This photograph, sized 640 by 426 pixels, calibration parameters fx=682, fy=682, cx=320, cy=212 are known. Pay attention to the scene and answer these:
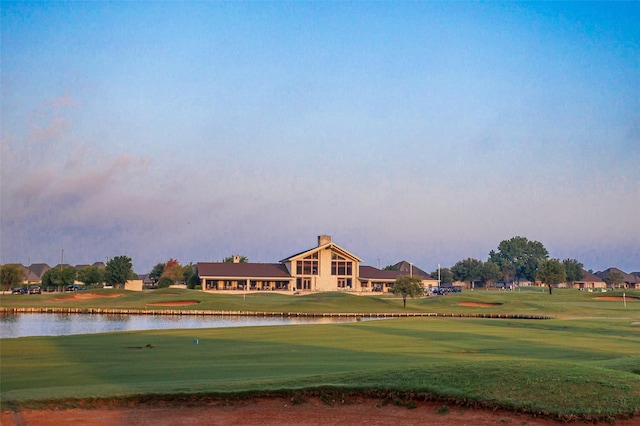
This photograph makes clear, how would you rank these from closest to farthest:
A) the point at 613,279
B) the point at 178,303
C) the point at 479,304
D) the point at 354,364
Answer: the point at 354,364
the point at 178,303
the point at 479,304
the point at 613,279

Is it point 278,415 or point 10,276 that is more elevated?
point 10,276

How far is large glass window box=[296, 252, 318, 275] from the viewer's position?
112 metres

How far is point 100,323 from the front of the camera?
193ft

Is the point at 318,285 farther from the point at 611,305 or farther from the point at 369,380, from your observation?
the point at 369,380

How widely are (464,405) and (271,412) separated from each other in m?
4.41

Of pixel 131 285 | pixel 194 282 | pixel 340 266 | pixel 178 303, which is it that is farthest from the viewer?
pixel 131 285

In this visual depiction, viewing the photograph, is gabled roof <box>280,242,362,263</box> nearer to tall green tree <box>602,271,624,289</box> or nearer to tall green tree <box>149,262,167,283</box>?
tall green tree <box>149,262,167,283</box>

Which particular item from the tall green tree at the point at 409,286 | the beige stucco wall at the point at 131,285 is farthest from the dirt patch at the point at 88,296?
the tall green tree at the point at 409,286

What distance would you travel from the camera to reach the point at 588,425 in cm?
1424

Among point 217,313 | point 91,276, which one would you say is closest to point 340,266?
point 217,313

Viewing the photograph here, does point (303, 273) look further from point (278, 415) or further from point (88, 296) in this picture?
point (278, 415)

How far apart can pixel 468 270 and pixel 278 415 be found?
529ft

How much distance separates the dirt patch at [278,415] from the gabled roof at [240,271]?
9243 centimetres

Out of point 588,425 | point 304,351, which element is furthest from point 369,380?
point 304,351
